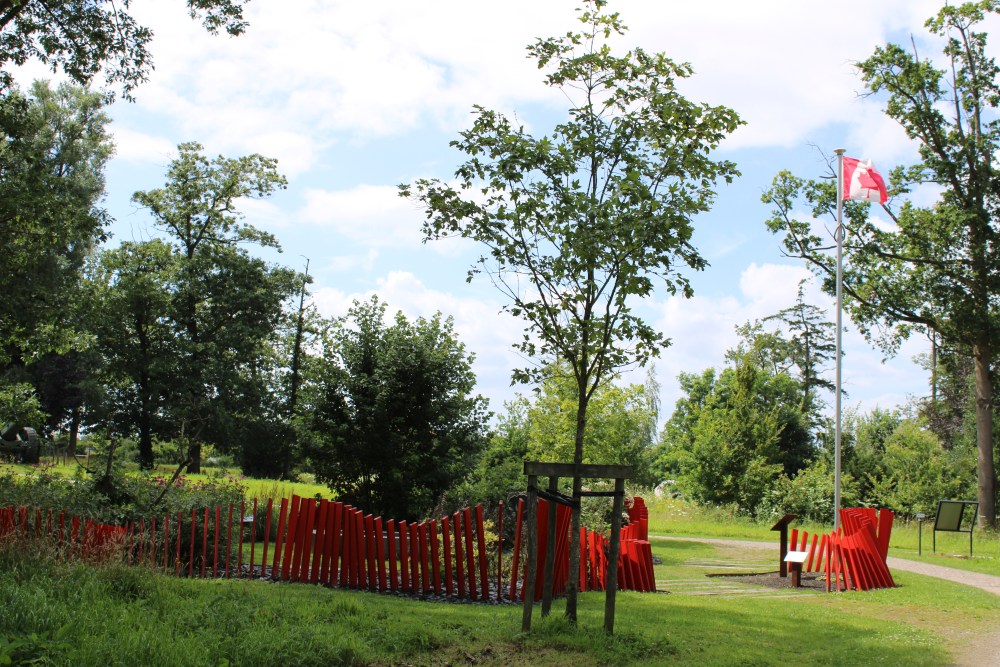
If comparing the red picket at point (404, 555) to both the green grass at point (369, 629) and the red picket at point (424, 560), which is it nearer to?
the red picket at point (424, 560)

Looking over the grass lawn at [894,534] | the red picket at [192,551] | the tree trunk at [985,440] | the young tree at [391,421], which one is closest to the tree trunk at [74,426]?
the grass lawn at [894,534]

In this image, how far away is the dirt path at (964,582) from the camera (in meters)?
8.20

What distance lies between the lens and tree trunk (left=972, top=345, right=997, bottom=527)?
2866 cm

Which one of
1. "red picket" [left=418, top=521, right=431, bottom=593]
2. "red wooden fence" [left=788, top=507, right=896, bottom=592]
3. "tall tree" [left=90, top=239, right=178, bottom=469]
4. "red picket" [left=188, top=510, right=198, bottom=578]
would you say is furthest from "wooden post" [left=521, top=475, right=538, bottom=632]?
"tall tree" [left=90, top=239, right=178, bottom=469]

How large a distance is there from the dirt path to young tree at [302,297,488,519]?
9.51m

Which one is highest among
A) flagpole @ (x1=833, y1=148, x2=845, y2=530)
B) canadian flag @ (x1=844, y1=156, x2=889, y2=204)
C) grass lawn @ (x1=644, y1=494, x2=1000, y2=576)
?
canadian flag @ (x1=844, y1=156, x2=889, y2=204)

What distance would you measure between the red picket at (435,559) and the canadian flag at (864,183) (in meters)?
14.8

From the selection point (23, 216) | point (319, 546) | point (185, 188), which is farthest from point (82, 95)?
point (319, 546)

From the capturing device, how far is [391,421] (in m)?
16.5

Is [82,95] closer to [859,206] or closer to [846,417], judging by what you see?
[859,206]

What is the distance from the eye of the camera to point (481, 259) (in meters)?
8.85

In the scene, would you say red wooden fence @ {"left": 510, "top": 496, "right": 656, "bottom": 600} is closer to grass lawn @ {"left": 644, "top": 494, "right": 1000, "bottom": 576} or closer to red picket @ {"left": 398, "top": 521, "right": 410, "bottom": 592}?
red picket @ {"left": 398, "top": 521, "right": 410, "bottom": 592}

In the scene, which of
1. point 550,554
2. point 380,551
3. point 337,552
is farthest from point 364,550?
point 550,554

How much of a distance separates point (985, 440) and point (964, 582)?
15575 mm
